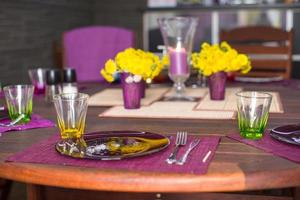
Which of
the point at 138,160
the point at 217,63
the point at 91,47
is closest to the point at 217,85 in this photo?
the point at 217,63

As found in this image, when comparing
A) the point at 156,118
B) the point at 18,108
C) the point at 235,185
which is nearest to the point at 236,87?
the point at 156,118

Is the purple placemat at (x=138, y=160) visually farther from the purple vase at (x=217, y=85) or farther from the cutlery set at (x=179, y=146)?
the purple vase at (x=217, y=85)

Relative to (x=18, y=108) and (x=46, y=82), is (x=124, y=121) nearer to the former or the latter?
(x=18, y=108)

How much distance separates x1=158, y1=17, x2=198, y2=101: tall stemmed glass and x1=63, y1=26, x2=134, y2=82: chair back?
31.3 inches

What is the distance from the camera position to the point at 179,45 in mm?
1771

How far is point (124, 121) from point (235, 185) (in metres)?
0.56

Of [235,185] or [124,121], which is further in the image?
[124,121]

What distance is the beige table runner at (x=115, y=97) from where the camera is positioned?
1.65 m

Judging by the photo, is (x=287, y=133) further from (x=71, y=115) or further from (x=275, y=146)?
(x=71, y=115)

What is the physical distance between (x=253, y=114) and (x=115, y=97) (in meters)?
0.73

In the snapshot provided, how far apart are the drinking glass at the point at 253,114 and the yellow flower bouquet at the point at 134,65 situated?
448 millimetres

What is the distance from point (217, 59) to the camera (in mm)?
→ 1626

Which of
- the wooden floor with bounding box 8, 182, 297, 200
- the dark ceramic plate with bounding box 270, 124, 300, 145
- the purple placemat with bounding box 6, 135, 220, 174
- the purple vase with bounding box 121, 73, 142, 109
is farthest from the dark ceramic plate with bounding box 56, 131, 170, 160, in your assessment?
the purple vase with bounding box 121, 73, 142, 109

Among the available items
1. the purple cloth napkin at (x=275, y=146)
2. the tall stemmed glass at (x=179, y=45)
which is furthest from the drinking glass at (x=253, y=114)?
the tall stemmed glass at (x=179, y=45)
